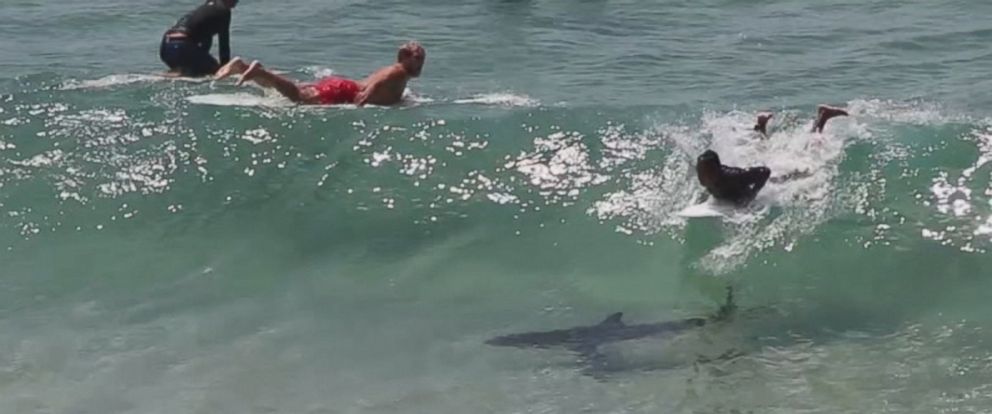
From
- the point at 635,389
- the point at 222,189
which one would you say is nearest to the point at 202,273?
the point at 222,189

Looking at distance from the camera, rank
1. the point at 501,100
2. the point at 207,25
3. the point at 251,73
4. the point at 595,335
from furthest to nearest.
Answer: the point at 207,25 → the point at 501,100 → the point at 251,73 → the point at 595,335

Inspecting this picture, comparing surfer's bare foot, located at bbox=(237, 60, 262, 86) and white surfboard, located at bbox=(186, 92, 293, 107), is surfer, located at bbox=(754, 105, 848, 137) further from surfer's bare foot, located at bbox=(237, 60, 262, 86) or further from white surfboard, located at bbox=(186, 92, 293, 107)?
surfer's bare foot, located at bbox=(237, 60, 262, 86)

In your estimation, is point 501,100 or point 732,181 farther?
point 501,100

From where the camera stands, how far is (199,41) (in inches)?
570

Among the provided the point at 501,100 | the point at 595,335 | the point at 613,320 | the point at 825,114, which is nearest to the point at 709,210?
the point at 825,114

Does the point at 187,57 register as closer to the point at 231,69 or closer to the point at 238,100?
the point at 231,69

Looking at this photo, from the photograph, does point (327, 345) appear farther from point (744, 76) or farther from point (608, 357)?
point (744, 76)

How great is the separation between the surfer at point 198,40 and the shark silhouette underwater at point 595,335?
6.35 metres

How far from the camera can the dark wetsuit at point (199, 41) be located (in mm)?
14359

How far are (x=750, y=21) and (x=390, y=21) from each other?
4.69 m

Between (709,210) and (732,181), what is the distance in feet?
A: 1.01

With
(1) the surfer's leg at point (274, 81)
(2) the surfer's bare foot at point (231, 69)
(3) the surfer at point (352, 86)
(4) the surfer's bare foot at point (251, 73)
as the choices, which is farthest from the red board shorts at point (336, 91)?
(2) the surfer's bare foot at point (231, 69)

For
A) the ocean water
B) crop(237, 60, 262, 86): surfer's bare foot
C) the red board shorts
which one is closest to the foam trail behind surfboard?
the ocean water

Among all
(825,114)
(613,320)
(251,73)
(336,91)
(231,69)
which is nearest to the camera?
(613,320)
